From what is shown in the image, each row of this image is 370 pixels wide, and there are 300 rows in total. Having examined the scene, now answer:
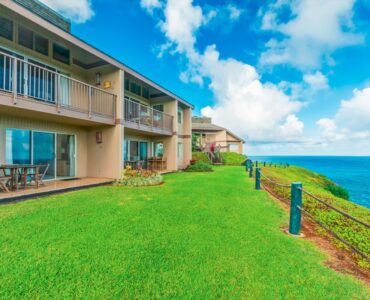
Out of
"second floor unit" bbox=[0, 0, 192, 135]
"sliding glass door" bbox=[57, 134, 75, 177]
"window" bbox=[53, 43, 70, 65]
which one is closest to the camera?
"second floor unit" bbox=[0, 0, 192, 135]

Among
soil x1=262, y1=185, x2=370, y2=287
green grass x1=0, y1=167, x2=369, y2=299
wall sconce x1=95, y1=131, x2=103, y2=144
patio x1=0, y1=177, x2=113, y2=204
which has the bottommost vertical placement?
soil x1=262, y1=185, x2=370, y2=287

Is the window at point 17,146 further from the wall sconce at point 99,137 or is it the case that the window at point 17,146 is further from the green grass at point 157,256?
the green grass at point 157,256

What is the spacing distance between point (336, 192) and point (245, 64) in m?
15.5

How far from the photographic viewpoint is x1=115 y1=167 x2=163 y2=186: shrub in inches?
376

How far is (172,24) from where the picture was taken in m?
14.9

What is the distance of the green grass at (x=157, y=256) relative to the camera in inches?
98.4

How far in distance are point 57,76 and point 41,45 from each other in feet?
6.97

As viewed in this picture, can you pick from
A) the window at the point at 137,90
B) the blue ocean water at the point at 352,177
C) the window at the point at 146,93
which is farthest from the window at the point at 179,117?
→ the blue ocean water at the point at 352,177

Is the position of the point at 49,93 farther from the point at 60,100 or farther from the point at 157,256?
the point at 157,256

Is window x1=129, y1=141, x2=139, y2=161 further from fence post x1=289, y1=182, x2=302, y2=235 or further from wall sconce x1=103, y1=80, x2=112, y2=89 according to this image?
fence post x1=289, y1=182, x2=302, y2=235

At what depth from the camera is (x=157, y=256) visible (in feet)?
10.6

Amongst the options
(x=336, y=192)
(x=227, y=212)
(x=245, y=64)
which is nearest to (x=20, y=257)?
(x=227, y=212)

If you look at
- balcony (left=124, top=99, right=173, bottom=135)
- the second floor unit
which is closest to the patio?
the second floor unit

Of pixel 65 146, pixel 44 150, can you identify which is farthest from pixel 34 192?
pixel 65 146
